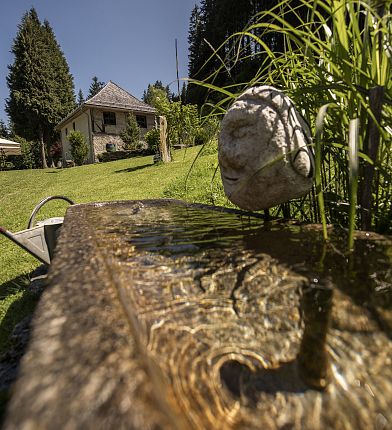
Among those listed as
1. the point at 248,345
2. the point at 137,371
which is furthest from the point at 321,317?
the point at 137,371

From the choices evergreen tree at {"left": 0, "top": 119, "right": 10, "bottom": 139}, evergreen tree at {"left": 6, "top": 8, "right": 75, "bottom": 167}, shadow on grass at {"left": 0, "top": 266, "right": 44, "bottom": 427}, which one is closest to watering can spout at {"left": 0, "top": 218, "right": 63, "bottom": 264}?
shadow on grass at {"left": 0, "top": 266, "right": 44, "bottom": 427}

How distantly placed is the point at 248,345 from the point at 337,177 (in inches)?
55.7

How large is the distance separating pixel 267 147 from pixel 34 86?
32.2m

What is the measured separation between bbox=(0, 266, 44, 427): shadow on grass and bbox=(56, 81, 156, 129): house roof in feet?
68.4

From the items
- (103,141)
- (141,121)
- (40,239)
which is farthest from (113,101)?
Answer: (40,239)

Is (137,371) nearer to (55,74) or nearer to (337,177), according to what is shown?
(337,177)

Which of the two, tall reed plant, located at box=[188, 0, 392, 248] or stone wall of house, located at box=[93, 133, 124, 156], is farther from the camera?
stone wall of house, located at box=[93, 133, 124, 156]

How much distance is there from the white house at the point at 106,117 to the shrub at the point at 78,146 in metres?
1.17

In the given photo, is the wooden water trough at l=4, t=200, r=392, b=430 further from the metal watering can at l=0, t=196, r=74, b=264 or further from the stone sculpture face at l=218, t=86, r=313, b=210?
the metal watering can at l=0, t=196, r=74, b=264

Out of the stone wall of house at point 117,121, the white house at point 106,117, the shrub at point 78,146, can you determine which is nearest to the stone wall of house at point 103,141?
the white house at point 106,117

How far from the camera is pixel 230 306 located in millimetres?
870

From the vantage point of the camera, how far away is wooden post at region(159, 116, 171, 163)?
1167cm

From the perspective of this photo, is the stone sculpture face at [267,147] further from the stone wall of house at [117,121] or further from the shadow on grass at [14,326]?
the stone wall of house at [117,121]

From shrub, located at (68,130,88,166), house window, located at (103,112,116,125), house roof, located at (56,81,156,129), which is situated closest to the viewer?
shrub, located at (68,130,88,166)
